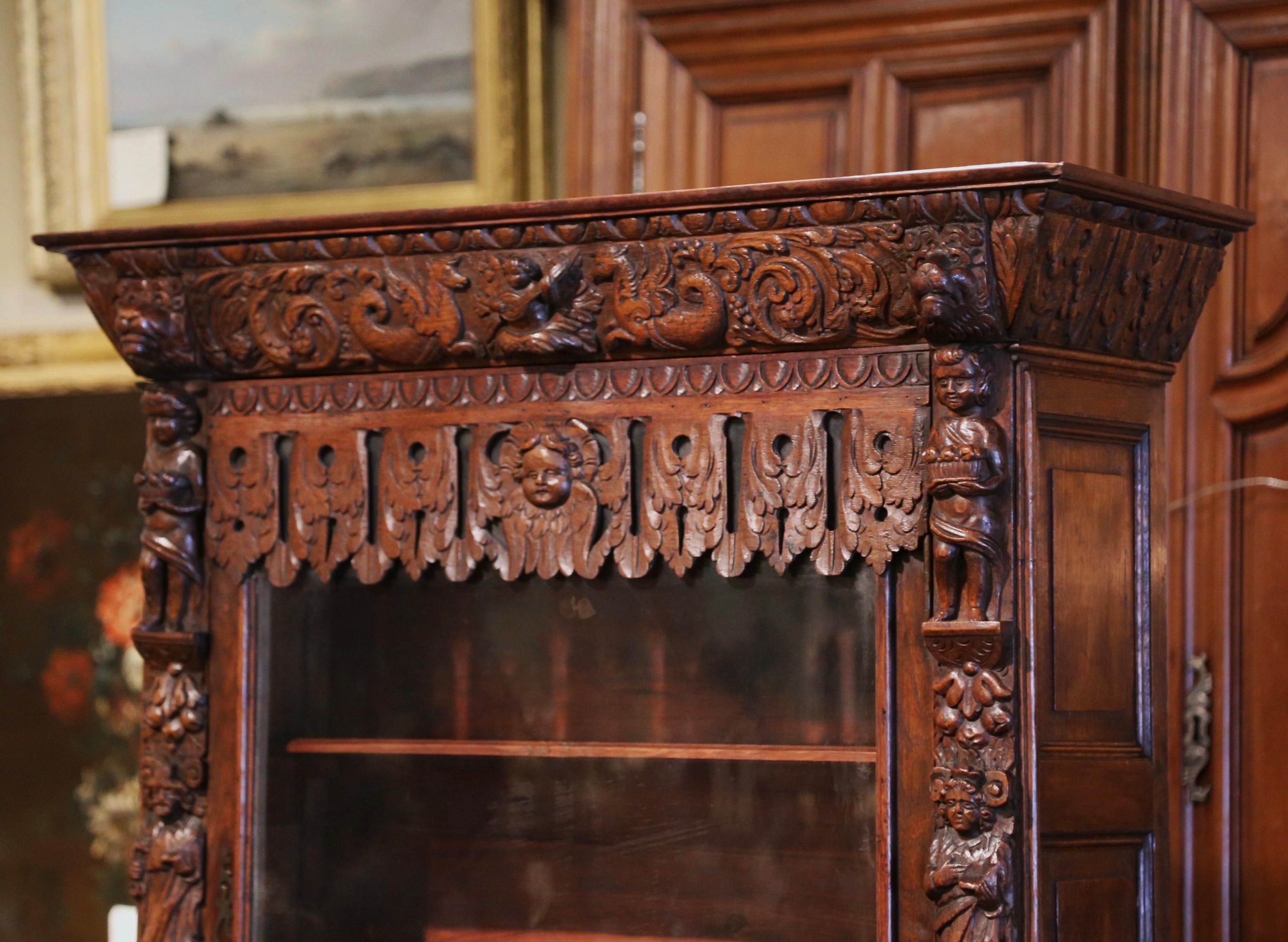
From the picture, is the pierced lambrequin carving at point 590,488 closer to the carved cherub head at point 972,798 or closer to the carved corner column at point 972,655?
the carved corner column at point 972,655

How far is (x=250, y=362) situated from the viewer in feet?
6.66

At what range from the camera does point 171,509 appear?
6.64ft

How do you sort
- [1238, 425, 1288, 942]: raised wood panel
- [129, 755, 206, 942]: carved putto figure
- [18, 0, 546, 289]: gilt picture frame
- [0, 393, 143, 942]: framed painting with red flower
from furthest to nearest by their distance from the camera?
1. [0, 393, 143, 942]: framed painting with red flower
2. [18, 0, 546, 289]: gilt picture frame
3. [1238, 425, 1288, 942]: raised wood panel
4. [129, 755, 206, 942]: carved putto figure

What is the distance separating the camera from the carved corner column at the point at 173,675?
6.60 feet

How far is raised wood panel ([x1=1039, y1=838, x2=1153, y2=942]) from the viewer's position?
173 cm

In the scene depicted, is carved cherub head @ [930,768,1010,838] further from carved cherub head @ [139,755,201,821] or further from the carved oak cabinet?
carved cherub head @ [139,755,201,821]

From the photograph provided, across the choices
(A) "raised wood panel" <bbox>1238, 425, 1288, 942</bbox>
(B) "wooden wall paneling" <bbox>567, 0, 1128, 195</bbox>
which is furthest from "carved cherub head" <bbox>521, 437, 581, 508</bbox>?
(A) "raised wood panel" <bbox>1238, 425, 1288, 942</bbox>

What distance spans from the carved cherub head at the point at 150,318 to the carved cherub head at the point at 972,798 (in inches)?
41.9

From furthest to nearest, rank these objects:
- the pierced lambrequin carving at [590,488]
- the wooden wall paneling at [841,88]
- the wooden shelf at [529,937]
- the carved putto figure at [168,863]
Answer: the wooden wall paneling at [841,88] → the carved putto figure at [168,863] → the wooden shelf at [529,937] → the pierced lambrequin carving at [590,488]

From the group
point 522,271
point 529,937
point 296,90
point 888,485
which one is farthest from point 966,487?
point 296,90

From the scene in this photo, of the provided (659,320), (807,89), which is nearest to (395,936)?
(659,320)

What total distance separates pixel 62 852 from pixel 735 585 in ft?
5.24

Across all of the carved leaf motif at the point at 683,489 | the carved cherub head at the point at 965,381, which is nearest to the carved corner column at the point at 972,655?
the carved cherub head at the point at 965,381

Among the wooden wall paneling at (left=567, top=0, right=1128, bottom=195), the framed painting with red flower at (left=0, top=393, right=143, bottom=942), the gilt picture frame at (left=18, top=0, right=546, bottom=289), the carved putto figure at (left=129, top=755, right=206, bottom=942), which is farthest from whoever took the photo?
the framed painting with red flower at (left=0, top=393, right=143, bottom=942)
